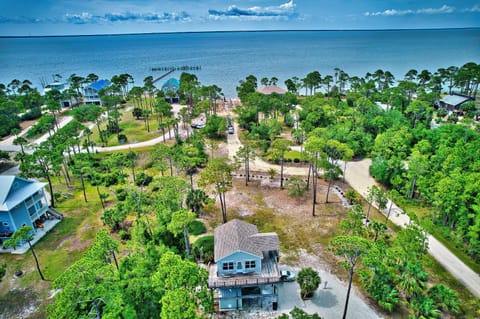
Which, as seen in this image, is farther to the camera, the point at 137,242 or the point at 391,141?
the point at 391,141

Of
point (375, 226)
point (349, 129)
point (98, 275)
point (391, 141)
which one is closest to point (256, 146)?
point (349, 129)

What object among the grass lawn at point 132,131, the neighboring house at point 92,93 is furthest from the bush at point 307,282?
the neighboring house at point 92,93

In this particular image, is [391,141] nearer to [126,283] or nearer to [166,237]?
[166,237]

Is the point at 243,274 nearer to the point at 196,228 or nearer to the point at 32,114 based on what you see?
the point at 196,228

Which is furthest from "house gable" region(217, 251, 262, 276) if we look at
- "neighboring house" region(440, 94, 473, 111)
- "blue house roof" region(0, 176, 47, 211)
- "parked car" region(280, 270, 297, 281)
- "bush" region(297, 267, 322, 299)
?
"neighboring house" region(440, 94, 473, 111)

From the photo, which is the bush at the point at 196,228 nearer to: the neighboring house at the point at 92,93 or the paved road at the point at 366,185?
the paved road at the point at 366,185

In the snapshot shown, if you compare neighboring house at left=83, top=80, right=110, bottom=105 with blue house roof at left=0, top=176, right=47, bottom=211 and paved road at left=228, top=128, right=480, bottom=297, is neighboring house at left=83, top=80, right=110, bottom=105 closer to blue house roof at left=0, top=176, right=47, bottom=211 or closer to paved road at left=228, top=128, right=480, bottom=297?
paved road at left=228, top=128, right=480, bottom=297

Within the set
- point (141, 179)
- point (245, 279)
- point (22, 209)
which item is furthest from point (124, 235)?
point (245, 279)
